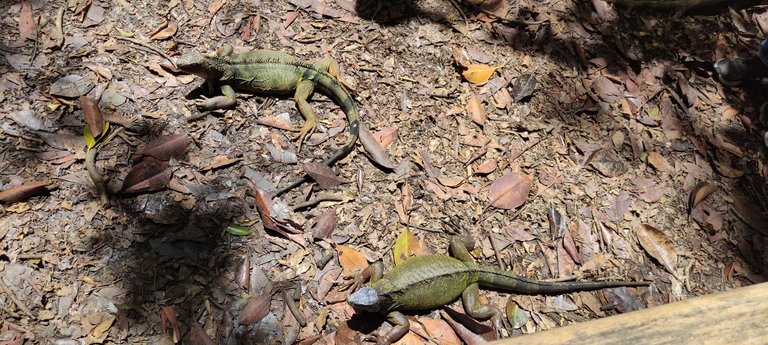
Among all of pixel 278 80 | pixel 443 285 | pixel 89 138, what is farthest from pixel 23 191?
pixel 443 285

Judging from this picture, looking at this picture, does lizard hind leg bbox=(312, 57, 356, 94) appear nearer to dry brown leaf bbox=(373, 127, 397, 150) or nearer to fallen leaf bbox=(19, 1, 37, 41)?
dry brown leaf bbox=(373, 127, 397, 150)

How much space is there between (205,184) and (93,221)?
0.88 meters

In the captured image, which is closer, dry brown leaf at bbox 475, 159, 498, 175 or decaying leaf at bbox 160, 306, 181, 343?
decaying leaf at bbox 160, 306, 181, 343

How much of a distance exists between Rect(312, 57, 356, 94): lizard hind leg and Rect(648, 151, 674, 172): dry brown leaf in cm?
312

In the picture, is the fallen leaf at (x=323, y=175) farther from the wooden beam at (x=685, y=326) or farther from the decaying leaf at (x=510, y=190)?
the wooden beam at (x=685, y=326)

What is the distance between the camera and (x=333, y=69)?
16.8 ft

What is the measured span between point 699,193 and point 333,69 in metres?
3.81

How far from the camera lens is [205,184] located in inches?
168

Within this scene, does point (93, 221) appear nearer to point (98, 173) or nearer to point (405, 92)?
point (98, 173)

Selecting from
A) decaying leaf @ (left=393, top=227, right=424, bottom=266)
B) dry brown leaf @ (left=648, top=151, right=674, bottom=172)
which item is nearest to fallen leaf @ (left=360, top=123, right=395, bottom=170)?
decaying leaf @ (left=393, top=227, right=424, bottom=266)

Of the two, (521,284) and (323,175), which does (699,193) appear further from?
(323,175)

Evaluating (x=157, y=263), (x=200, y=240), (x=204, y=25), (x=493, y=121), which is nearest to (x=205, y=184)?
(x=200, y=240)

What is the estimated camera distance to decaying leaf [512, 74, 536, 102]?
5289 millimetres

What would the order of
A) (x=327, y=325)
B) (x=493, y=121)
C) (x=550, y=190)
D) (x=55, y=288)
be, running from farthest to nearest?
(x=493, y=121), (x=550, y=190), (x=327, y=325), (x=55, y=288)
